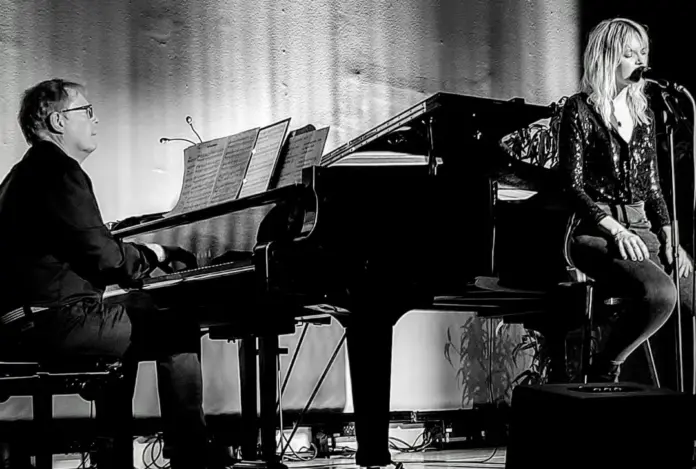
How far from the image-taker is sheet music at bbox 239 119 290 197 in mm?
3100

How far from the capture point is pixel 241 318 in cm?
322

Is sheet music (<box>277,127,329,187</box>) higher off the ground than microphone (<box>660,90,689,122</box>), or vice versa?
microphone (<box>660,90,689,122</box>)

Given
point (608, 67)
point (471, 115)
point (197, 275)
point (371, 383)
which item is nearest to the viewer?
point (371, 383)

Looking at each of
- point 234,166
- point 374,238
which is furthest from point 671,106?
point 234,166

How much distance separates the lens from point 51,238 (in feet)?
9.75

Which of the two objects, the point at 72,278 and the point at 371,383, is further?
the point at 72,278

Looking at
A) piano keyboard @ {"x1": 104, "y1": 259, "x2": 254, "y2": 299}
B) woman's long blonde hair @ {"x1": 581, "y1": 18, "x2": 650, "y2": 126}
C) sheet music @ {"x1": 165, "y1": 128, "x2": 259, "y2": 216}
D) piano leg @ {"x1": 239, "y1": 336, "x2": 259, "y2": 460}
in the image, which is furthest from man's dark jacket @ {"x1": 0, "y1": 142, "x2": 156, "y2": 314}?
woman's long blonde hair @ {"x1": 581, "y1": 18, "x2": 650, "y2": 126}

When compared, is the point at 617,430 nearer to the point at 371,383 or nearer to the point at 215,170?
the point at 371,383

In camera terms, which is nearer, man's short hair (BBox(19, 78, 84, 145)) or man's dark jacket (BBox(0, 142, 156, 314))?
man's dark jacket (BBox(0, 142, 156, 314))

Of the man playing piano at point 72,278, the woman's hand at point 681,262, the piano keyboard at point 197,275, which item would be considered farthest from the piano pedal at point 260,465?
the woman's hand at point 681,262

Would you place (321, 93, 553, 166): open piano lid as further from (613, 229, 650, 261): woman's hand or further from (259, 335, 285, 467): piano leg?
(259, 335, 285, 467): piano leg

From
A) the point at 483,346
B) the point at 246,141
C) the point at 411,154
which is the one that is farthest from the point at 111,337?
the point at 483,346

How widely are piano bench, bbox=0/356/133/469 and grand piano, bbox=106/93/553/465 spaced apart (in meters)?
0.43

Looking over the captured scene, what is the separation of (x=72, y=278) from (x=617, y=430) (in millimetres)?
1832
